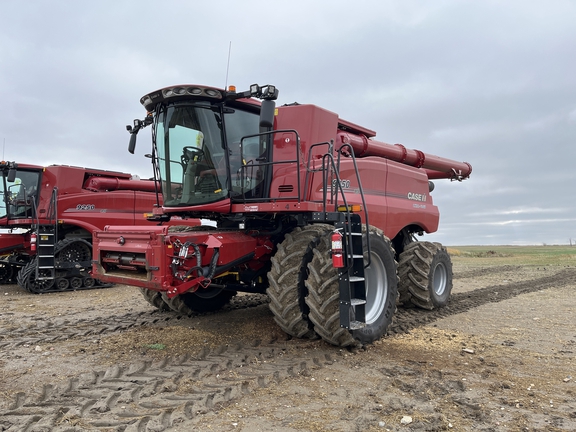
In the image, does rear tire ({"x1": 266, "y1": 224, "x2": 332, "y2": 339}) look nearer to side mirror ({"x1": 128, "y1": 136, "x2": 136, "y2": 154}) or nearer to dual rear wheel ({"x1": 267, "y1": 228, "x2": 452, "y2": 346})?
dual rear wheel ({"x1": 267, "y1": 228, "x2": 452, "y2": 346})

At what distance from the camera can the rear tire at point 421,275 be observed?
7855 millimetres

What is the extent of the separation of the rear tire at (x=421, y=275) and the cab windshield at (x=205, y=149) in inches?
145

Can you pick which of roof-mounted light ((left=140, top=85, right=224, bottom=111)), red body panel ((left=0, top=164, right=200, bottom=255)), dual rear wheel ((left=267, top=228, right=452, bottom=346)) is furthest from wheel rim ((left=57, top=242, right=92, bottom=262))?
dual rear wheel ((left=267, top=228, right=452, bottom=346))

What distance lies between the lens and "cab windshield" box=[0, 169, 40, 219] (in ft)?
40.5

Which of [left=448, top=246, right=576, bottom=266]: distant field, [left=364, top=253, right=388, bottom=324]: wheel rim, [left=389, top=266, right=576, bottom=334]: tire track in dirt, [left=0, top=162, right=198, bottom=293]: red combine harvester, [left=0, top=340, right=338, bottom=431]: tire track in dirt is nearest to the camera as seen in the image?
[left=0, top=340, right=338, bottom=431]: tire track in dirt

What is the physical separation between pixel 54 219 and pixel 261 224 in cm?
852

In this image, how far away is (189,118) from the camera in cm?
562

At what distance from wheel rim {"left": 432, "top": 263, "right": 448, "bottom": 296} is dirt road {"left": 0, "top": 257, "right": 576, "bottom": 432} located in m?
1.01

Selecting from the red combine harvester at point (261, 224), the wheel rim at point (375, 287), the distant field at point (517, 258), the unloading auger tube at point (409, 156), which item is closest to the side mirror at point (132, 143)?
the red combine harvester at point (261, 224)

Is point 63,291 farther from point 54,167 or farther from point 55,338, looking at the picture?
point 55,338

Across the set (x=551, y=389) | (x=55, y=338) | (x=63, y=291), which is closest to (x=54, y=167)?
(x=63, y=291)

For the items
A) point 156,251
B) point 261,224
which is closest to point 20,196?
point 261,224

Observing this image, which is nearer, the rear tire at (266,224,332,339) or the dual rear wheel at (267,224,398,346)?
the dual rear wheel at (267,224,398,346)

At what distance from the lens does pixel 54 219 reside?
12188 millimetres
